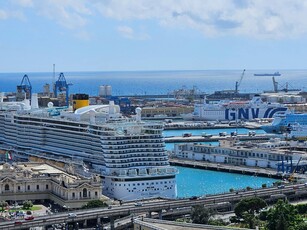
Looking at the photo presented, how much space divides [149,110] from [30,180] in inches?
2216

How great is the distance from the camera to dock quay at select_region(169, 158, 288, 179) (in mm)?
46709

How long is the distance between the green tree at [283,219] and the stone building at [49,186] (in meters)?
9.21

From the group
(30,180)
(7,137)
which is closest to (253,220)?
(30,180)

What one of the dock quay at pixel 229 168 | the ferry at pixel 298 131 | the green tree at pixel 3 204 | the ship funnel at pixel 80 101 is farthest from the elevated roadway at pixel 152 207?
the ferry at pixel 298 131

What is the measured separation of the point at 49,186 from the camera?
35938 millimetres

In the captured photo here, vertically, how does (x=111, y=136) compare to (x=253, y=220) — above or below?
above

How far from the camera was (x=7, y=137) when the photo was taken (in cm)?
4819

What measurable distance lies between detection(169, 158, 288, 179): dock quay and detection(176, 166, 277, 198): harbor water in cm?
49

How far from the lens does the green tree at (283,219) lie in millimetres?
25758

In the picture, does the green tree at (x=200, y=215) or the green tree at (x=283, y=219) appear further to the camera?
the green tree at (x=200, y=215)

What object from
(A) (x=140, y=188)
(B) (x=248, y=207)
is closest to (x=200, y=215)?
(B) (x=248, y=207)

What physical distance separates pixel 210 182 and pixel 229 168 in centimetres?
514

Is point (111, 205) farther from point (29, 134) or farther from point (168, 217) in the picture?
point (29, 134)

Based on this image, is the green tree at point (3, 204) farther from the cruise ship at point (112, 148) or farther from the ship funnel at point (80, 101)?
the ship funnel at point (80, 101)
